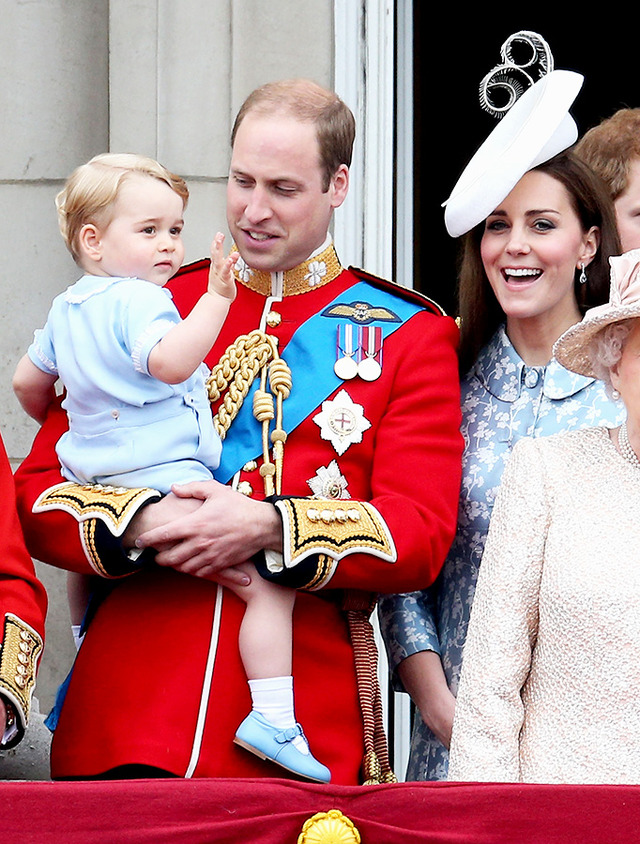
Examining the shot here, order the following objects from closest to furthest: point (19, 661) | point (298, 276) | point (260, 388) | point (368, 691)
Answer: point (19, 661)
point (368, 691)
point (260, 388)
point (298, 276)

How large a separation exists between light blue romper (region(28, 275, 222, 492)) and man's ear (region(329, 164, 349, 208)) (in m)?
0.38

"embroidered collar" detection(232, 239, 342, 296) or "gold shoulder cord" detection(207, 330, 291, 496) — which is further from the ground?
"embroidered collar" detection(232, 239, 342, 296)

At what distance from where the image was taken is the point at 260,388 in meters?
2.74

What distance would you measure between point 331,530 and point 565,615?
47 centimetres

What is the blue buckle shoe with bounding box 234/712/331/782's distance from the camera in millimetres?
2434

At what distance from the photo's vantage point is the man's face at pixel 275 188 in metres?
2.69

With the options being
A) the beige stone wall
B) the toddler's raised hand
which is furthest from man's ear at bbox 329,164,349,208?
the beige stone wall

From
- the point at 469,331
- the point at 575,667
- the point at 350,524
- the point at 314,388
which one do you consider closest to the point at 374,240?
the point at 469,331

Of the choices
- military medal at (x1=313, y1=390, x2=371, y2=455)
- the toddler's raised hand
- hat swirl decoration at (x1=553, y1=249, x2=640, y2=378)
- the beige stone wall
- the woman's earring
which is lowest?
military medal at (x1=313, y1=390, x2=371, y2=455)

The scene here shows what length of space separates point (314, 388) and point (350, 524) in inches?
13.1

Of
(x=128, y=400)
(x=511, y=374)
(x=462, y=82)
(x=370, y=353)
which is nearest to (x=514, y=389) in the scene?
(x=511, y=374)

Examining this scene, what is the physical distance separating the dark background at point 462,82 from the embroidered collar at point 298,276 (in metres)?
2.00

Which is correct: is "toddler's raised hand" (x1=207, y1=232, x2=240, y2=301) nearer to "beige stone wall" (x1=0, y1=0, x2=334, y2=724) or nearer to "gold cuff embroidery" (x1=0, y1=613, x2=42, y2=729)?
"gold cuff embroidery" (x1=0, y1=613, x2=42, y2=729)

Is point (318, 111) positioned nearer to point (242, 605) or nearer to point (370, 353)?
point (370, 353)
